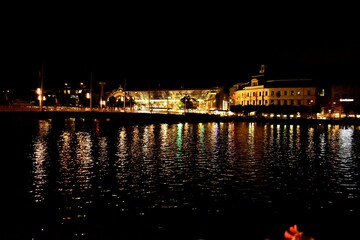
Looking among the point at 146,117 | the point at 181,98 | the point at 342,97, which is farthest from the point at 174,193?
the point at 181,98

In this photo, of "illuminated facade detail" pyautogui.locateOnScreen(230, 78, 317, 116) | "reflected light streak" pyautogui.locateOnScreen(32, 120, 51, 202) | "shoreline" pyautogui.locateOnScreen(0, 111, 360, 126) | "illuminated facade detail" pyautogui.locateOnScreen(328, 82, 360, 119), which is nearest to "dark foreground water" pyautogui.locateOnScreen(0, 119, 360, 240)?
"reflected light streak" pyautogui.locateOnScreen(32, 120, 51, 202)

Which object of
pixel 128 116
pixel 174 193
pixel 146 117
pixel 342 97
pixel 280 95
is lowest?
pixel 174 193

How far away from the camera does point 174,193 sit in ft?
68.7

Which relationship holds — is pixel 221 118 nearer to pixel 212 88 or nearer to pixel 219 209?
pixel 212 88

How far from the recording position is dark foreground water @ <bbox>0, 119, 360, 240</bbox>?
631 inches

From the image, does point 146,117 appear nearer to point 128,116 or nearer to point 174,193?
point 128,116

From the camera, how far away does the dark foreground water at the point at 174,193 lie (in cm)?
1603

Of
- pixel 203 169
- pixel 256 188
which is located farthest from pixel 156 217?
pixel 203 169

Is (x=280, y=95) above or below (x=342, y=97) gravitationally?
above

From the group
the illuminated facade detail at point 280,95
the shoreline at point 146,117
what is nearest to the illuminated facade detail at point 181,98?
the illuminated facade detail at point 280,95

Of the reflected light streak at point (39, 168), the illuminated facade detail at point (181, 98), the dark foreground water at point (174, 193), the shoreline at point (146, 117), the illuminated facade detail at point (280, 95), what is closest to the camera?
the dark foreground water at point (174, 193)

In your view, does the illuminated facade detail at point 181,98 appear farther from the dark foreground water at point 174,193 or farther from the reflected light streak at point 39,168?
the dark foreground water at point 174,193

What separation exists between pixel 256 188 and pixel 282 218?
4.67 m

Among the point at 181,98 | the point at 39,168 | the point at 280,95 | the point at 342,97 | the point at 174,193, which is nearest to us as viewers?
the point at 174,193
